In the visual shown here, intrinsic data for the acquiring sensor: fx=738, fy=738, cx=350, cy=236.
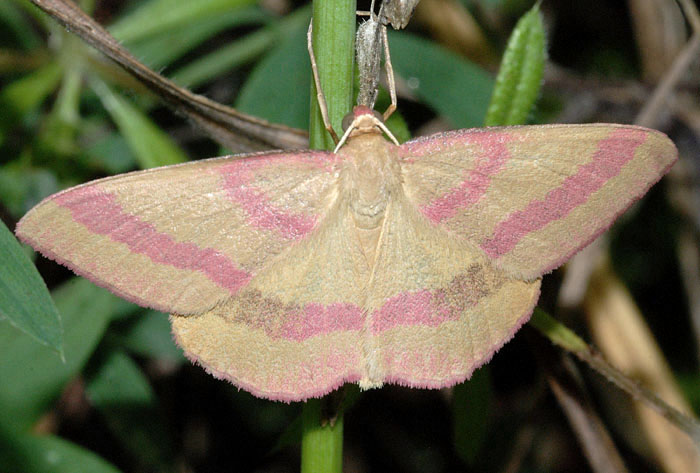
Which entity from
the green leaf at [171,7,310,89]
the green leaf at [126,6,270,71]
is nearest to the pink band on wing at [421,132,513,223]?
the green leaf at [171,7,310,89]

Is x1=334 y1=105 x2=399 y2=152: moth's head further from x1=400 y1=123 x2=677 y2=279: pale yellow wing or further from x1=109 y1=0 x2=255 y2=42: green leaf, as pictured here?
x1=109 y1=0 x2=255 y2=42: green leaf

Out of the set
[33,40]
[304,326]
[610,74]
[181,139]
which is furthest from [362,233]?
[610,74]

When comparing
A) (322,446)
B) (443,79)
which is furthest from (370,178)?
(443,79)

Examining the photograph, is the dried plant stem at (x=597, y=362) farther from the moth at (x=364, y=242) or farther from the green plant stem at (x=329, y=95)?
the green plant stem at (x=329, y=95)

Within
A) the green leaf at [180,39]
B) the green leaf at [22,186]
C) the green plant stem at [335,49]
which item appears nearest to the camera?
the green plant stem at [335,49]

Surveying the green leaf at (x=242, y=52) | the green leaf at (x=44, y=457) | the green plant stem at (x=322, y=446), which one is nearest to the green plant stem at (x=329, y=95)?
the green plant stem at (x=322, y=446)

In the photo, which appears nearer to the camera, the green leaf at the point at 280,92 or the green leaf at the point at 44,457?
the green leaf at the point at 44,457
